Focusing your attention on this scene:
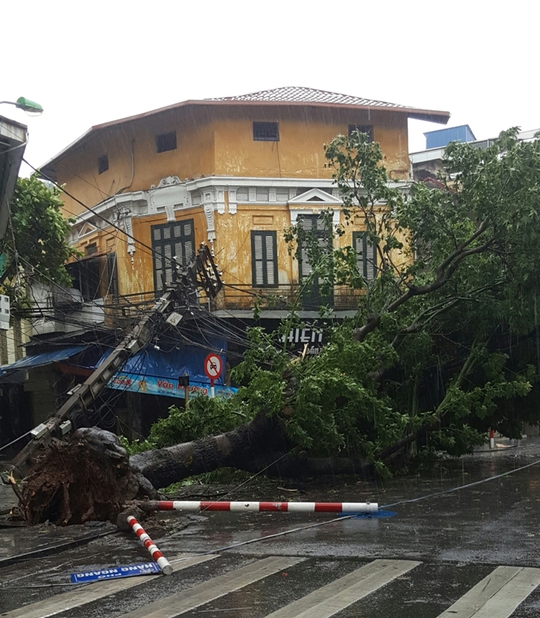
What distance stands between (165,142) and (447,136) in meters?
19.4

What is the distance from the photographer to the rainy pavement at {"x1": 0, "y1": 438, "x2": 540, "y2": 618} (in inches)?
250

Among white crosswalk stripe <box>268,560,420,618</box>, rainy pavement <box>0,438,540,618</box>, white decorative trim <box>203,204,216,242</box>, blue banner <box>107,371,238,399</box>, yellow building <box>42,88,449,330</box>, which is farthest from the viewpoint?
yellow building <box>42,88,449,330</box>

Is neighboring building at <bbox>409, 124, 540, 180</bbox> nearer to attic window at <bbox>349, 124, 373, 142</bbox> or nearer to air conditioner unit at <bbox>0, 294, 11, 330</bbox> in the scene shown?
attic window at <bbox>349, 124, 373, 142</bbox>

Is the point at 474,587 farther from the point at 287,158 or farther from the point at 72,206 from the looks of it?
the point at 72,206

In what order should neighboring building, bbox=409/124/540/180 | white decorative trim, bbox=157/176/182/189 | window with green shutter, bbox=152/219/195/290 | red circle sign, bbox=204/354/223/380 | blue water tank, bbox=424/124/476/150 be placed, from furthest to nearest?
1. blue water tank, bbox=424/124/476/150
2. neighboring building, bbox=409/124/540/180
3. white decorative trim, bbox=157/176/182/189
4. window with green shutter, bbox=152/219/195/290
5. red circle sign, bbox=204/354/223/380

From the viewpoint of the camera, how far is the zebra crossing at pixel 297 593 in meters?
5.98

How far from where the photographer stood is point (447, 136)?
41.9m

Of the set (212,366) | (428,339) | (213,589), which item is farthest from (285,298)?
(213,589)

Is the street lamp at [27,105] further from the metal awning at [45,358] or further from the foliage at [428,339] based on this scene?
the metal awning at [45,358]

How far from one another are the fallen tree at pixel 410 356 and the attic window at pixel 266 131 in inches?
353

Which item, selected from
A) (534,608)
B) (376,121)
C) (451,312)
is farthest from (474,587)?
(376,121)

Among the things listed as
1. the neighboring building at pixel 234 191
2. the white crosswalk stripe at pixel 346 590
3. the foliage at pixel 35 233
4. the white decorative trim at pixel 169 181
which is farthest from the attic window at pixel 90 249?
the white crosswalk stripe at pixel 346 590

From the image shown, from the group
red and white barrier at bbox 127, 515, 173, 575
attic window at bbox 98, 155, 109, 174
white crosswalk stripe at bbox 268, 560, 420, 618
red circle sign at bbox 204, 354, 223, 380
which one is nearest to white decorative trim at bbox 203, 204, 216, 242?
attic window at bbox 98, 155, 109, 174

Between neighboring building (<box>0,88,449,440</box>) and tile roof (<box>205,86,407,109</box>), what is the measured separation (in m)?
0.08
